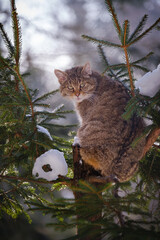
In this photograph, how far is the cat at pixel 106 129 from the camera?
2.24m

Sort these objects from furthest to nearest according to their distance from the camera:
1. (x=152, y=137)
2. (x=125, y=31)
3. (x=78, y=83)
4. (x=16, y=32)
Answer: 1. (x=78, y=83)
2. (x=152, y=137)
3. (x=125, y=31)
4. (x=16, y=32)

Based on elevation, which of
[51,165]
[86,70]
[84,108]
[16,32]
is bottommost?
[51,165]

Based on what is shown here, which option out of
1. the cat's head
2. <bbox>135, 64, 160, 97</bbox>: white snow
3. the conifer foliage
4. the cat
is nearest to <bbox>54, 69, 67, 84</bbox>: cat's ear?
the cat's head

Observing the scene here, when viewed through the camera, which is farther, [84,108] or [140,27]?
[84,108]

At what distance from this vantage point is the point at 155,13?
5172mm

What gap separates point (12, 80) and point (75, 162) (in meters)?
1.05

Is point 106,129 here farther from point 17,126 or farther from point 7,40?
point 7,40

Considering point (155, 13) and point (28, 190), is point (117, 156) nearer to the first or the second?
point (28, 190)

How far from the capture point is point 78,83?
3.55 metres

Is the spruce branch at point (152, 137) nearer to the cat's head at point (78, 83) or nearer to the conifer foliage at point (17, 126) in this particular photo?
the conifer foliage at point (17, 126)

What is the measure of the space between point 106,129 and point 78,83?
4.13ft

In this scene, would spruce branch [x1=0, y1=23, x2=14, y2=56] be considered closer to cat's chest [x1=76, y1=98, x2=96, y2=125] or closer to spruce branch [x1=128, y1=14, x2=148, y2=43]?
spruce branch [x1=128, y1=14, x2=148, y2=43]

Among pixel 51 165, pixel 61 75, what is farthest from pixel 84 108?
pixel 51 165

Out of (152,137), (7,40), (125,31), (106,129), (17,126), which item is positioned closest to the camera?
(125,31)
